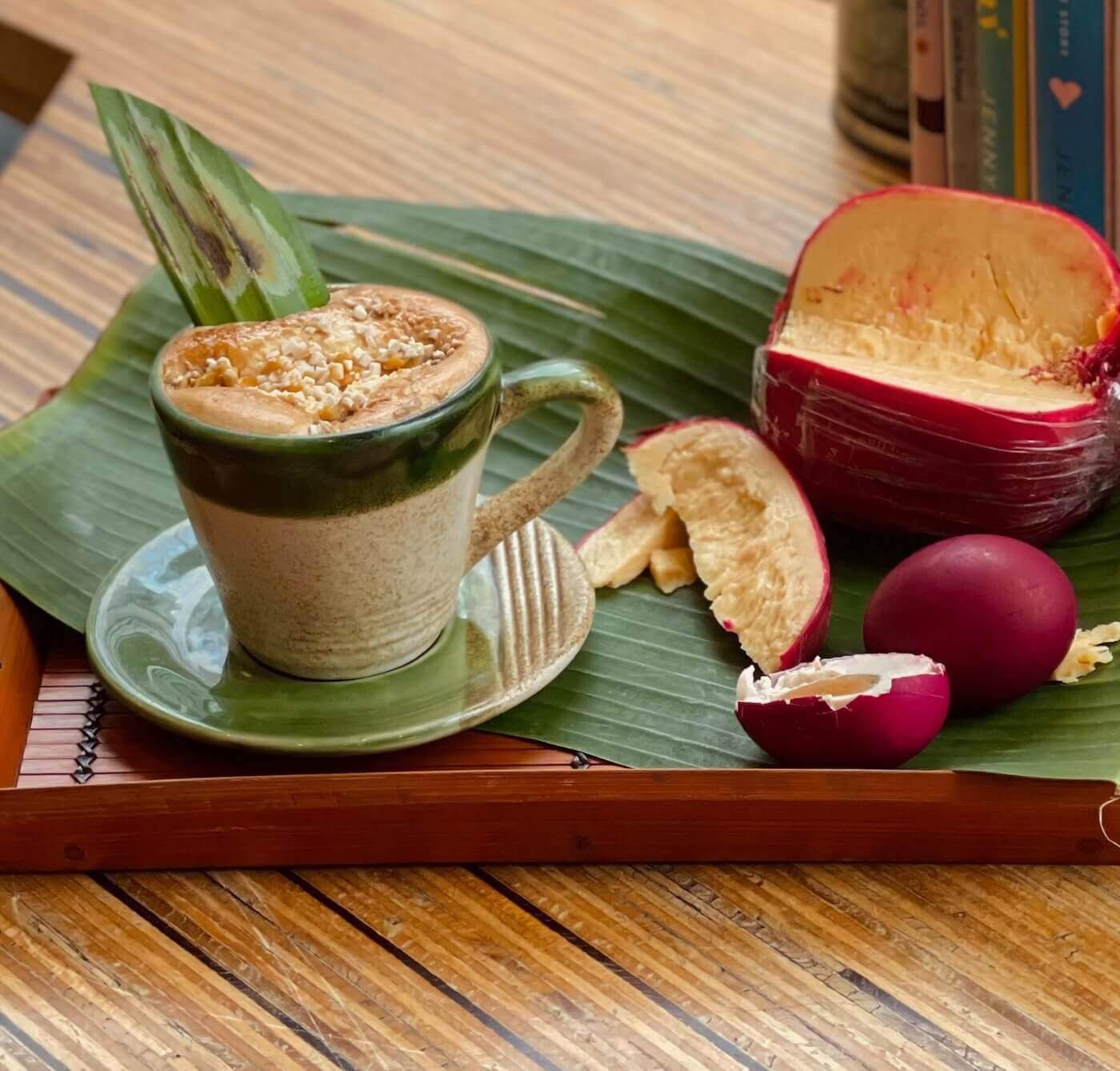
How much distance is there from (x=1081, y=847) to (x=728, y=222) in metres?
0.64

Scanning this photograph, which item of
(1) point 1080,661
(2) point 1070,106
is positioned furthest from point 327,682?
(2) point 1070,106

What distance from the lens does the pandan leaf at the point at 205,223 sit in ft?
2.11

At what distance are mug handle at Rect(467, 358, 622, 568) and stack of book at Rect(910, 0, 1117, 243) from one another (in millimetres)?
441

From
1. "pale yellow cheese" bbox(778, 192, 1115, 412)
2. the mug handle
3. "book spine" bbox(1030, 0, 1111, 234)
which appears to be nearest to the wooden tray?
the mug handle

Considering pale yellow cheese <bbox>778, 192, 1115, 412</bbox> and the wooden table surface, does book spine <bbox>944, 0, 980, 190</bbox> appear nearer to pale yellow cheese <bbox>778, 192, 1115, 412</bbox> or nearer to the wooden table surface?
pale yellow cheese <bbox>778, 192, 1115, 412</bbox>

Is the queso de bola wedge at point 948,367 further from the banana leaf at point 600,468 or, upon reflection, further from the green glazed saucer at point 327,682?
the green glazed saucer at point 327,682

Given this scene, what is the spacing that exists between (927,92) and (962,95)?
1.3 inches

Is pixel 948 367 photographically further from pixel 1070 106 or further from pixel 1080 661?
pixel 1070 106

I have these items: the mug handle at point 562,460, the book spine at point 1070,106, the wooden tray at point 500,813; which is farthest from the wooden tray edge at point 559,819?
the book spine at point 1070,106

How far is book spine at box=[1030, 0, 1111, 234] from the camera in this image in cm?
91

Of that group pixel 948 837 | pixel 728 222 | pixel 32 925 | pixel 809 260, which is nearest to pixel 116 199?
pixel 728 222

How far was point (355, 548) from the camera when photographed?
604 mm

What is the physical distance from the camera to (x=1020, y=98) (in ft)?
3.21

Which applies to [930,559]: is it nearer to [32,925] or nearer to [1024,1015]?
[1024,1015]
